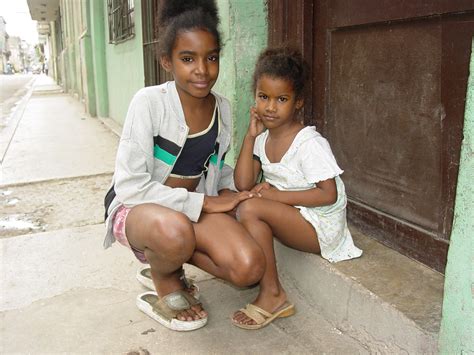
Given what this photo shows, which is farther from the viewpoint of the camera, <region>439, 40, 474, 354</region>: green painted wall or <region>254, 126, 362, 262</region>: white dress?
<region>254, 126, 362, 262</region>: white dress

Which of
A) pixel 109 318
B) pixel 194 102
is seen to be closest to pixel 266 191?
pixel 194 102

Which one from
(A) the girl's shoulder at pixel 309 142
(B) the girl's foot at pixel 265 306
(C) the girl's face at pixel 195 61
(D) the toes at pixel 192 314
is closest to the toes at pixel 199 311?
(D) the toes at pixel 192 314

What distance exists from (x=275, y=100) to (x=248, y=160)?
0.32m

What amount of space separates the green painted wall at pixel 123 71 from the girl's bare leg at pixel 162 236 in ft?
12.8

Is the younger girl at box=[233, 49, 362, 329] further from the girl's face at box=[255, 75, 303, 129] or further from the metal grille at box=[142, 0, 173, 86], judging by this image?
the metal grille at box=[142, 0, 173, 86]

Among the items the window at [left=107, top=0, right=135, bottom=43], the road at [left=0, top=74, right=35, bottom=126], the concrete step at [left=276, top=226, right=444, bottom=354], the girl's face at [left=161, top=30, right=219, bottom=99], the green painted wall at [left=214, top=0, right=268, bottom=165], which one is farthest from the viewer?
the road at [left=0, top=74, right=35, bottom=126]

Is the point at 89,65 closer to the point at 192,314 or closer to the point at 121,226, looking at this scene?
the point at 121,226

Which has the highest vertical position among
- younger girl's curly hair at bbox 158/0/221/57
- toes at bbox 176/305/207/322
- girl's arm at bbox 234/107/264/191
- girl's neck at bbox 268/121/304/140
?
younger girl's curly hair at bbox 158/0/221/57

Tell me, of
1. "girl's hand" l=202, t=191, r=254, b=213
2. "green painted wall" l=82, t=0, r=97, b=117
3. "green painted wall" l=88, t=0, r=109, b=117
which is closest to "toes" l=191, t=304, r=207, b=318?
"girl's hand" l=202, t=191, r=254, b=213

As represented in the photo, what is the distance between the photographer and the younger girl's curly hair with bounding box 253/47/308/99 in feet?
6.53

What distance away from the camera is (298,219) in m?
2.01

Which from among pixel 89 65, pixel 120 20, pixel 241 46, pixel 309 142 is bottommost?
pixel 309 142

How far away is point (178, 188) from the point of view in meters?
1.94

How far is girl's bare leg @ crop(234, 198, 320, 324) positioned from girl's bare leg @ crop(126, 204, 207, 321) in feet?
0.80
